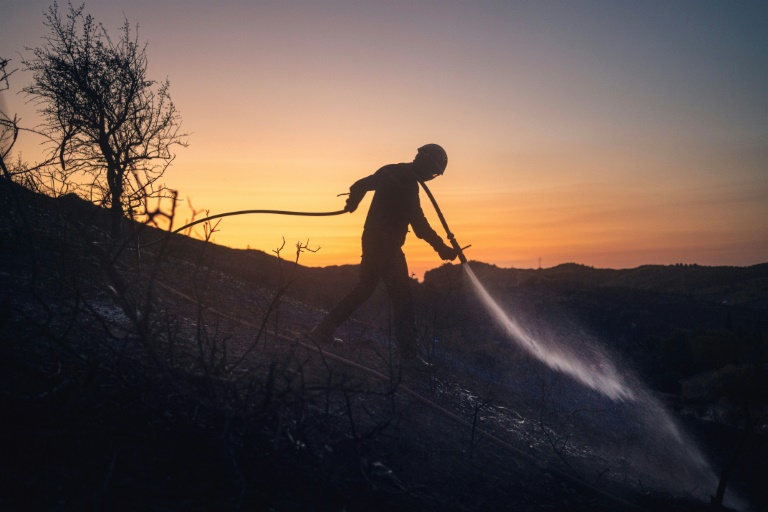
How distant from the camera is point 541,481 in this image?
471cm

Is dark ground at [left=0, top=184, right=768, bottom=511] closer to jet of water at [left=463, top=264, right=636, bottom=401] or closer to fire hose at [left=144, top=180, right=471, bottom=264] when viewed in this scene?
fire hose at [left=144, top=180, right=471, bottom=264]

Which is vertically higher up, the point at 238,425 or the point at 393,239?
the point at 393,239

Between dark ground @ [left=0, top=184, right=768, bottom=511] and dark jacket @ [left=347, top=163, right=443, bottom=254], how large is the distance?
1.37 metres

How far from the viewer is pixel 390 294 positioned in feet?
22.8

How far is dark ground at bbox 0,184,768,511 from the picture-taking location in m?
3.15

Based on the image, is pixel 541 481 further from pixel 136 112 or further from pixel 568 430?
pixel 136 112

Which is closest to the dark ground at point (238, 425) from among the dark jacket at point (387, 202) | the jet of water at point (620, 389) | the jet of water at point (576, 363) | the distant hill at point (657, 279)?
the jet of water at point (620, 389)

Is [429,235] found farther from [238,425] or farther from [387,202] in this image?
[238,425]

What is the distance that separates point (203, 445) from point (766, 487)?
725cm

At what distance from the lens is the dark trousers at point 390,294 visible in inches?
265

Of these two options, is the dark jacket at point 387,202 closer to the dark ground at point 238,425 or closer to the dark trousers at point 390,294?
the dark trousers at point 390,294

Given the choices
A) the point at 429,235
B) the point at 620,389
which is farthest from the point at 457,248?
the point at 620,389

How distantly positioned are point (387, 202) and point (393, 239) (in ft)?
1.43

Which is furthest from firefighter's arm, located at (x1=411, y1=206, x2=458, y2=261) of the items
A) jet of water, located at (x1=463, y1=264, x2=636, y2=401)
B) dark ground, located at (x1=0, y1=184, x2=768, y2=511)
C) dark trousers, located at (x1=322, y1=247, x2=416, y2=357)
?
jet of water, located at (x1=463, y1=264, x2=636, y2=401)
